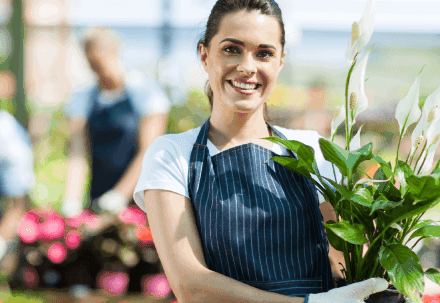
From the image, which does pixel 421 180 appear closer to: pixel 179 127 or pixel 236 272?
pixel 236 272

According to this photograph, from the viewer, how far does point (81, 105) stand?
2.79 meters

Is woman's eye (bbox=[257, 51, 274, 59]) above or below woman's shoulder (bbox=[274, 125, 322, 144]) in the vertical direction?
above

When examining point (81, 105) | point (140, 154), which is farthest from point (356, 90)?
point (81, 105)

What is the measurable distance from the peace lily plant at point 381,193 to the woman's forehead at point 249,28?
29cm

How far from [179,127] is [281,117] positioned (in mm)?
1013

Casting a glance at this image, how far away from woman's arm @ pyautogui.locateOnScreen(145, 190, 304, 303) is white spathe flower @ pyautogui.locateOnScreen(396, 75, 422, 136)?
502 mm

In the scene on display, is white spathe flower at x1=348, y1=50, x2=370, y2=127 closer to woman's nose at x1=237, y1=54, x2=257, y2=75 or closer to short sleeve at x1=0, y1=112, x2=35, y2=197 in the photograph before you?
woman's nose at x1=237, y1=54, x2=257, y2=75

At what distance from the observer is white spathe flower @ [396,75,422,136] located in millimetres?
894

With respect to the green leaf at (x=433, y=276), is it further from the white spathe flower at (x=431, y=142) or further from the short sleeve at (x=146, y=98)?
the short sleeve at (x=146, y=98)

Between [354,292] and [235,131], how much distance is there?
1.87ft

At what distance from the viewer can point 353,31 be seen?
87 centimetres

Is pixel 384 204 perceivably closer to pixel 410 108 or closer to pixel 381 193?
pixel 381 193

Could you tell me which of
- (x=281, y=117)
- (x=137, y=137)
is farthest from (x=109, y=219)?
(x=281, y=117)

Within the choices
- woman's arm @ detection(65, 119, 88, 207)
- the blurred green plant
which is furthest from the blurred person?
the blurred green plant
